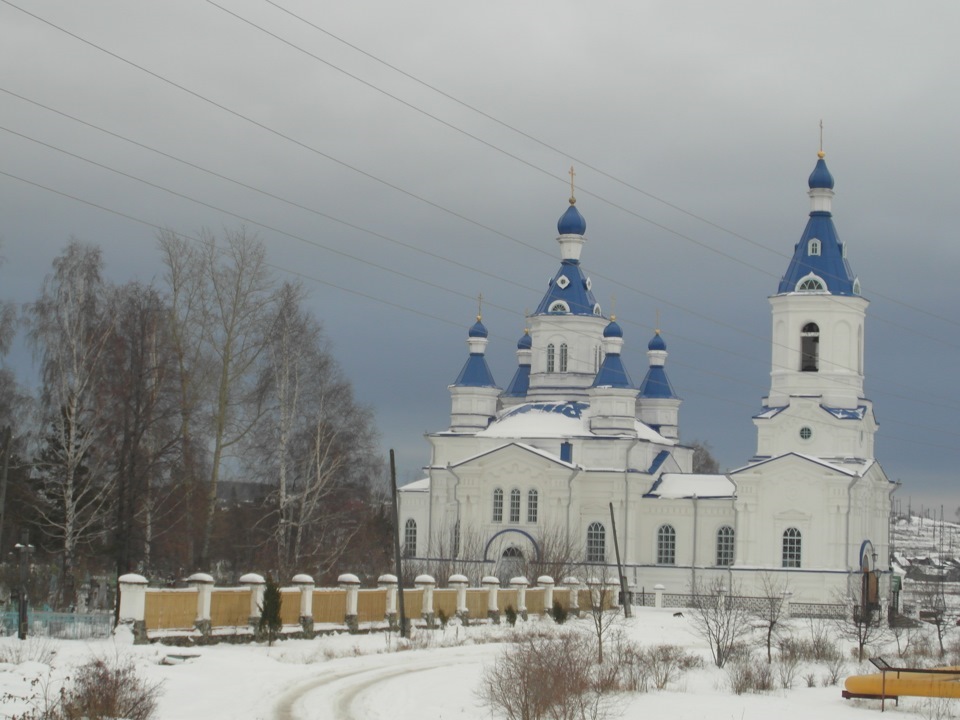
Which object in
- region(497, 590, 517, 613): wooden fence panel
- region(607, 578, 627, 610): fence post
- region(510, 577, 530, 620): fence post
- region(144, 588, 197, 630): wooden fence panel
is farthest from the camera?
region(607, 578, 627, 610): fence post

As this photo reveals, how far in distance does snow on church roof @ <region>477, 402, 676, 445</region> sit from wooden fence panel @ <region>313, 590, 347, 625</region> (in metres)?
26.1

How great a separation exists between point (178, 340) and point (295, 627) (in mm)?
14177

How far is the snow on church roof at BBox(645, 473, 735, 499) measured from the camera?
184 ft

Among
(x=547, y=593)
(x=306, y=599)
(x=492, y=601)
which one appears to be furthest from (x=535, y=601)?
(x=306, y=599)

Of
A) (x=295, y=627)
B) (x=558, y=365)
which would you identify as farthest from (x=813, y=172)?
(x=295, y=627)

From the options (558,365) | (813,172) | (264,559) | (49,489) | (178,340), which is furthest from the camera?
(558,365)

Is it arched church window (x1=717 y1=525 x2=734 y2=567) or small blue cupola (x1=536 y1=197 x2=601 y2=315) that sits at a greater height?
small blue cupola (x1=536 y1=197 x2=601 y2=315)

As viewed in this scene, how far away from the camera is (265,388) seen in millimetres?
44344

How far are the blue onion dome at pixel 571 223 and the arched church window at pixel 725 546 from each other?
13.5 metres

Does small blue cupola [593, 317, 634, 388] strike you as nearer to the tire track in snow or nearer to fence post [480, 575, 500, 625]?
fence post [480, 575, 500, 625]

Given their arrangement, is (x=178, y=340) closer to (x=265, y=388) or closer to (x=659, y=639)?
(x=265, y=388)

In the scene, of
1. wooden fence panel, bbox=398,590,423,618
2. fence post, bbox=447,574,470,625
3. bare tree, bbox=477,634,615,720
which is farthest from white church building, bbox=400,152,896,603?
bare tree, bbox=477,634,615,720

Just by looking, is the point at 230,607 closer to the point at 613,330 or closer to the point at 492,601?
the point at 492,601

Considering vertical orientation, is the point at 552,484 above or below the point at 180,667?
above
